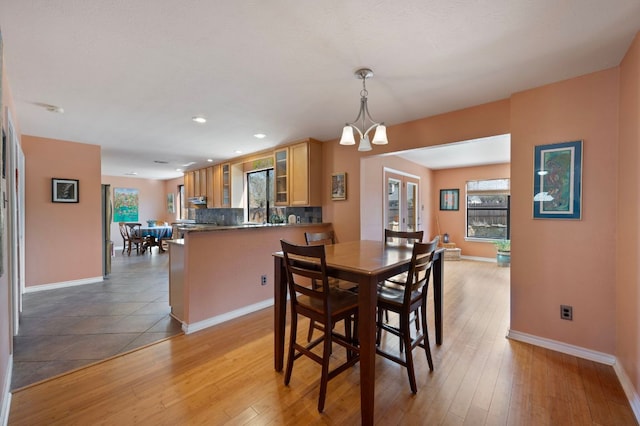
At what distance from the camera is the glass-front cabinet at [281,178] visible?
14.6 feet

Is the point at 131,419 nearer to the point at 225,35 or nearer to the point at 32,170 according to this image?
the point at 225,35

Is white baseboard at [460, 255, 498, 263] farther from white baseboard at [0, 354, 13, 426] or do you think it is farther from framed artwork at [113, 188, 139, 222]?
framed artwork at [113, 188, 139, 222]

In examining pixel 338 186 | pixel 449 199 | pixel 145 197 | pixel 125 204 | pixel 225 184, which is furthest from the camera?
pixel 145 197

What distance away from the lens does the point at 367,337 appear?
1542 millimetres

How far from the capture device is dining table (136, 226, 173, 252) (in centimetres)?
715

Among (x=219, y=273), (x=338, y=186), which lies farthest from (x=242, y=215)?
(x=219, y=273)

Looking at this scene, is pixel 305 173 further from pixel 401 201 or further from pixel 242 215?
pixel 242 215

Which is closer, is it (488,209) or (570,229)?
(570,229)

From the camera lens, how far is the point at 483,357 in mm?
2201

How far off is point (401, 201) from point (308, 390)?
14.4 ft

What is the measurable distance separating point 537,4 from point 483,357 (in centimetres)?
237

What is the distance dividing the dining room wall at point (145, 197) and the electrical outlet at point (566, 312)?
10.1m

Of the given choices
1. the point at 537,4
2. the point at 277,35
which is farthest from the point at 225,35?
the point at 537,4

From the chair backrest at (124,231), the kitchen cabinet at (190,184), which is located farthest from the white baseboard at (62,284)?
the chair backrest at (124,231)
